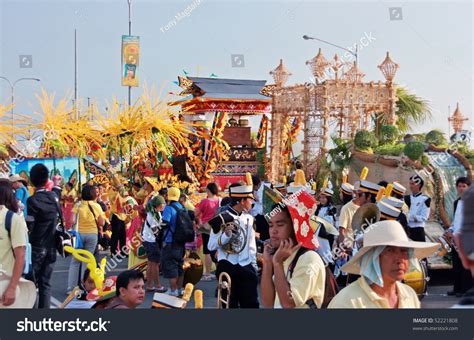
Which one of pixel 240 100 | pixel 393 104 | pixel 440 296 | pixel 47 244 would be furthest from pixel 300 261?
pixel 240 100

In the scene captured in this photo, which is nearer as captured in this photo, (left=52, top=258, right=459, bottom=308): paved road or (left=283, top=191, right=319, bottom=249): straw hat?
(left=283, top=191, right=319, bottom=249): straw hat

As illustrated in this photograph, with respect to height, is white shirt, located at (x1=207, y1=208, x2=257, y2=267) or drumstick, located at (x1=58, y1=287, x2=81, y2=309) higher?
white shirt, located at (x1=207, y1=208, x2=257, y2=267)

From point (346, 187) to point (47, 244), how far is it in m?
4.72

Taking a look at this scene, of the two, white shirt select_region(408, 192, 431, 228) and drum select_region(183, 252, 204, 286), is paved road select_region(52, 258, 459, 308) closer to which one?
drum select_region(183, 252, 204, 286)

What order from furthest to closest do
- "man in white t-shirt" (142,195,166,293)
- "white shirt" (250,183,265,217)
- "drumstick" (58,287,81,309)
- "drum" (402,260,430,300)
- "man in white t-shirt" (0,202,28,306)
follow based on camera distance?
"white shirt" (250,183,265,217) → "man in white t-shirt" (142,195,166,293) → "drum" (402,260,430,300) → "drumstick" (58,287,81,309) → "man in white t-shirt" (0,202,28,306)

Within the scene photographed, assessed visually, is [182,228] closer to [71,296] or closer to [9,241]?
[71,296]

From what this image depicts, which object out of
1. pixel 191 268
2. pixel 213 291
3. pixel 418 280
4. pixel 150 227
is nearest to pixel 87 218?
pixel 150 227

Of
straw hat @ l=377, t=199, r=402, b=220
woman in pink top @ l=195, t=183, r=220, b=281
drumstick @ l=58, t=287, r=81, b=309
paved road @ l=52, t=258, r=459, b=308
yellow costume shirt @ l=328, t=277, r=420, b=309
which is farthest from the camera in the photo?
woman in pink top @ l=195, t=183, r=220, b=281

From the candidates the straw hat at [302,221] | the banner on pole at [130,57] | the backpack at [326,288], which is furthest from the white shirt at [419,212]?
the banner on pole at [130,57]

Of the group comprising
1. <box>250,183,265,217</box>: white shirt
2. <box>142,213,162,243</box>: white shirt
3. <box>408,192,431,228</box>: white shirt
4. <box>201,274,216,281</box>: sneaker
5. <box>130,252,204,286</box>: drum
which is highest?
<box>408,192,431,228</box>: white shirt

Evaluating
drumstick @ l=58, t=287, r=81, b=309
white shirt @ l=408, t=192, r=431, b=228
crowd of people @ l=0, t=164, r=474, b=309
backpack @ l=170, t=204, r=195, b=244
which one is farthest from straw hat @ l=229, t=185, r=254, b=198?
white shirt @ l=408, t=192, r=431, b=228

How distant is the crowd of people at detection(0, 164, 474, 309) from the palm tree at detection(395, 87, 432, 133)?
28.1 ft

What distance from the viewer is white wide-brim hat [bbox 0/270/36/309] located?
625cm
